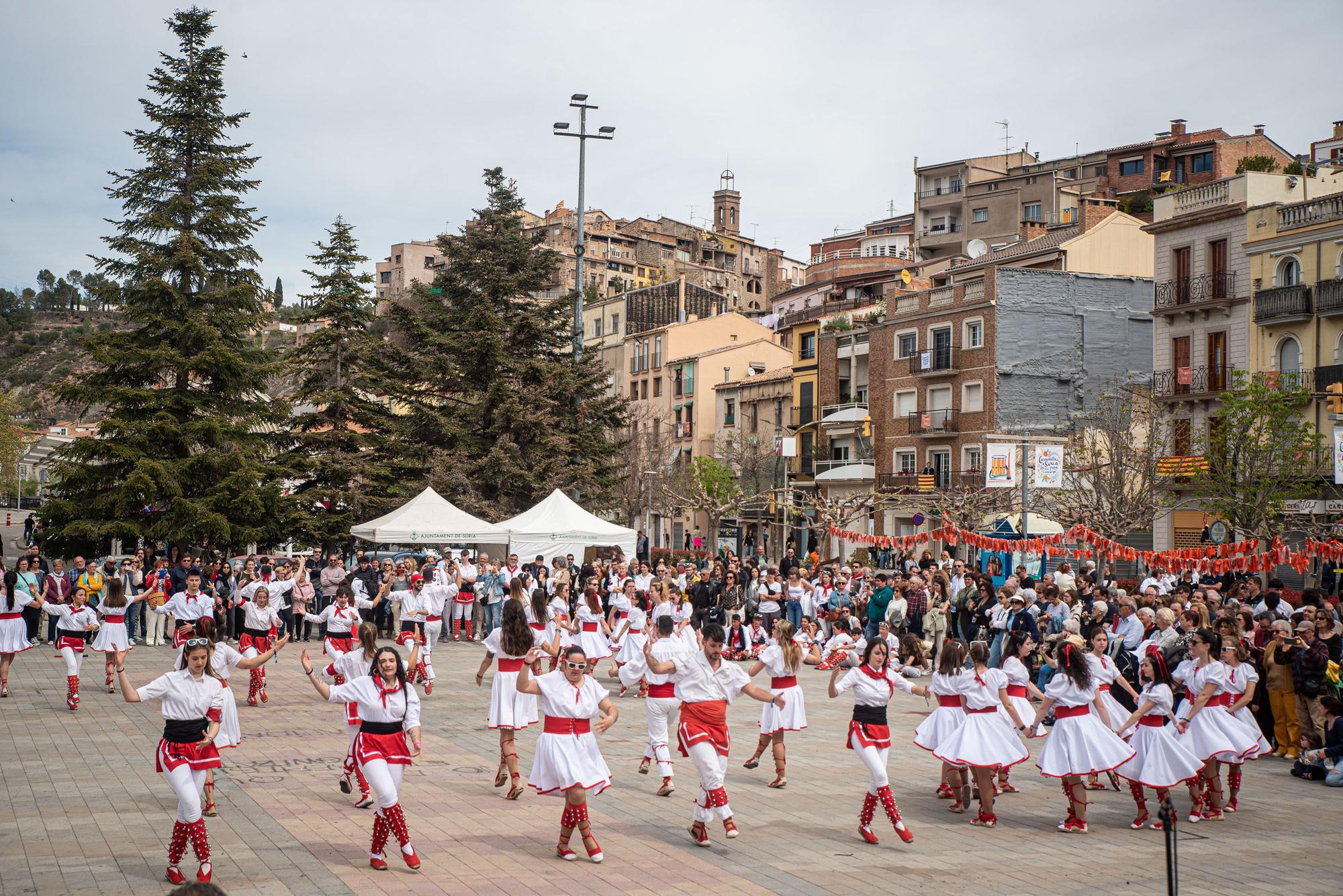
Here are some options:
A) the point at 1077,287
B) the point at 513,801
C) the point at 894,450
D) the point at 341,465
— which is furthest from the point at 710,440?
the point at 513,801

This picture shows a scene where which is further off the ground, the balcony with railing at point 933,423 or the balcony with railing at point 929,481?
the balcony with railing at point 933,423

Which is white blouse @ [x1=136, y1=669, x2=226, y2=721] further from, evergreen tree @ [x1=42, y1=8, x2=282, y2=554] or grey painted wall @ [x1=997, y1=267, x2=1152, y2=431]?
grey painted wall @ [x1=997, y1=267, x2=1152, y2=431]

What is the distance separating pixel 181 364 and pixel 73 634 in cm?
2000

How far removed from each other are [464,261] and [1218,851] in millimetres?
38482

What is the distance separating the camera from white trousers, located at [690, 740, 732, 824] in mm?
10375

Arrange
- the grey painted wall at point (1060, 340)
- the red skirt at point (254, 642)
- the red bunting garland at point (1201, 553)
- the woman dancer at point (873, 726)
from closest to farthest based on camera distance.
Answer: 1. the woman dancer at point (873, 726)
2. the red skirt at point (254, 642)
3. the red bunting garland at point (1201, 553)
4. the grey painted wall at point (1060, 340)

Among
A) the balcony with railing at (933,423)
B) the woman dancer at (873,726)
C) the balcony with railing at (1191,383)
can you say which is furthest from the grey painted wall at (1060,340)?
the woman dancer at (873,726)

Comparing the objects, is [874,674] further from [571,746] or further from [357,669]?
[357,669]

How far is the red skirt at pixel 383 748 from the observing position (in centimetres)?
945

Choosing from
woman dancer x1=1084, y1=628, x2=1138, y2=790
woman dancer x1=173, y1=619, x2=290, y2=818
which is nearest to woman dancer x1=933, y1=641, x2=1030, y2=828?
woman dancer x1=1084, y1=628, x2=1138, y2=790

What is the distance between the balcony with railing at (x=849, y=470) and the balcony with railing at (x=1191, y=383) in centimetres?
1638

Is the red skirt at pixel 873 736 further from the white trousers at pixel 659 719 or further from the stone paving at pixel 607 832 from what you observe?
the white trousers at pixel 659 719

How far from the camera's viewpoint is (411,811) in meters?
11.4

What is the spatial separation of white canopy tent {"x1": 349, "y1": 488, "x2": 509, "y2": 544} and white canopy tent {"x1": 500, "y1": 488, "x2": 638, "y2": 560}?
0.44 meters
